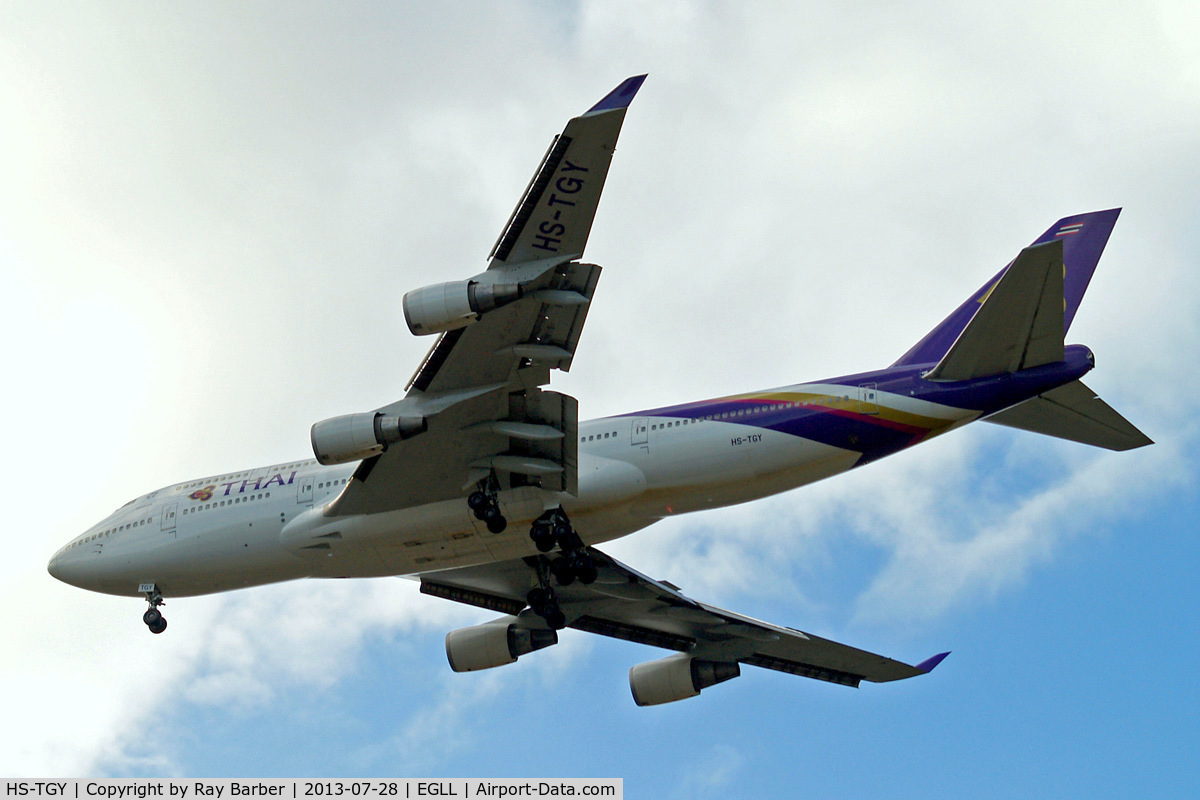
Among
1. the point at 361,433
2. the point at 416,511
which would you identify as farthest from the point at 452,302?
the point at 416,511

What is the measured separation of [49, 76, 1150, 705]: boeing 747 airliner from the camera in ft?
67.1

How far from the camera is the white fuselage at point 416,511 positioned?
23922mm

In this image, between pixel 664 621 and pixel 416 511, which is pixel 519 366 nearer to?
pixel 416 511

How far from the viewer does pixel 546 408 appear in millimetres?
23469

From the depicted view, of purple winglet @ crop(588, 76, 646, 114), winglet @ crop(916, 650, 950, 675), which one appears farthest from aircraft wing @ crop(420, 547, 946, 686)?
purple winglet @ crop(588, 76, 646, 114)

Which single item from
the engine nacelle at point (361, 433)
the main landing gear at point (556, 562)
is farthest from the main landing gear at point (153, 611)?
the main landing gear at point (556, 562)

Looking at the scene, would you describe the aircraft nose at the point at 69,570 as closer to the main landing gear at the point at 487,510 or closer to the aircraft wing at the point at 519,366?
the aircraft wing at the point at 519,366

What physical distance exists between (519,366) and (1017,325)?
8.22 meters

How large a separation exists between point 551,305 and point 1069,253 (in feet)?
34.7

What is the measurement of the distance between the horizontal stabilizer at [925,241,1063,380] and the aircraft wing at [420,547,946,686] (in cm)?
887

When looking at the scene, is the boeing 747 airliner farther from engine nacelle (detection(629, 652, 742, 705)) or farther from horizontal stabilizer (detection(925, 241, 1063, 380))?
engine nacelle (detection(629, 652, 742, 705))

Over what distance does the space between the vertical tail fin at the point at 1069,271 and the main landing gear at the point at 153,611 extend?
1555cm

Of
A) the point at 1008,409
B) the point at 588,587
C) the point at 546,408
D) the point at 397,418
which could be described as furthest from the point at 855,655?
the point at 397,418
